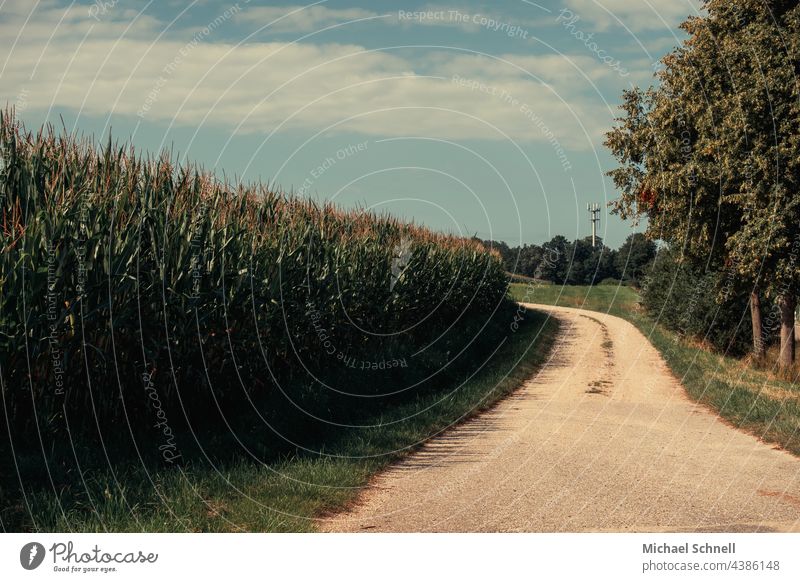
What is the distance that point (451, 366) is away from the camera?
1731cm

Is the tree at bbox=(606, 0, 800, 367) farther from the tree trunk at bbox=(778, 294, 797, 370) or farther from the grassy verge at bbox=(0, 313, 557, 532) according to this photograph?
the grassy verge at bbox=(0, 313, 557, 532)

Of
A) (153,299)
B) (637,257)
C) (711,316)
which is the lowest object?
(711,316)

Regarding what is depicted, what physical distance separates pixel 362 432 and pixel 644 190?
15990 mm

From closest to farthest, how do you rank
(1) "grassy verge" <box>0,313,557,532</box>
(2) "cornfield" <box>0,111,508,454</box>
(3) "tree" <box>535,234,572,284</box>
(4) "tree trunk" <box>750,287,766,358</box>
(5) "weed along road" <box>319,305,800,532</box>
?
(1) "grassy verge" <box>0,313,557,532</box> → (5) "weed along road" <box>319,305,800,532</box> → (2) "cornfield" <box>0,111,508,454</box> → (4) "tree trunk" <box>750,287,766,358</box> → (3) "tree" <box>535,234,572,284</box>

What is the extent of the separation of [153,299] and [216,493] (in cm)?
324

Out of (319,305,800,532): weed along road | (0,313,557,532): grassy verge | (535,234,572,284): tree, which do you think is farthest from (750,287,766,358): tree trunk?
(535,234,572,284): tree

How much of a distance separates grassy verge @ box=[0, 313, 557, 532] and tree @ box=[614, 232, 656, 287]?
94.6 feet

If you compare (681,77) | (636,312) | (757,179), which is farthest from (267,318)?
(636,312)

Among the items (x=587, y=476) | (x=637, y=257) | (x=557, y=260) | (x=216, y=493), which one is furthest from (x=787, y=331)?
(x=557, y=260)

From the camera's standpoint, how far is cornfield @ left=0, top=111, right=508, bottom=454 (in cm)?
819

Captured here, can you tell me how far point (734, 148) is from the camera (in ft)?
63.9

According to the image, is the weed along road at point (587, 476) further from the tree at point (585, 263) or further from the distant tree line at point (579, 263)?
the tree at point (585, 263)

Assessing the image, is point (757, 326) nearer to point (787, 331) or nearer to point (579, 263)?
point (787, 331)

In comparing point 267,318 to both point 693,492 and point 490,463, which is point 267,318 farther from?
point 693,492
